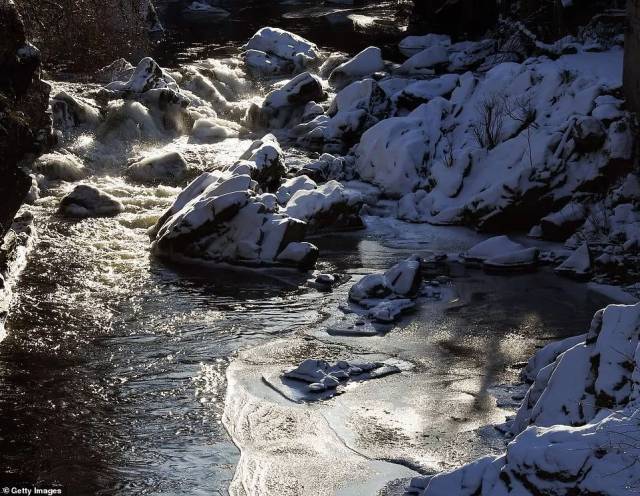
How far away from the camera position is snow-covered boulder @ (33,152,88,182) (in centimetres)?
1872

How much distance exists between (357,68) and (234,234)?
46.5ft

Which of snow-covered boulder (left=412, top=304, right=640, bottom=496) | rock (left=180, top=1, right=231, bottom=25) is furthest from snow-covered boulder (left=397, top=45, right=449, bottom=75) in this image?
snow-covered boulder (left=412, top=304, right=640, bottom=496)

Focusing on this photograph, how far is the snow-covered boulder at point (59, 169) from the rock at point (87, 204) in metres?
2.09

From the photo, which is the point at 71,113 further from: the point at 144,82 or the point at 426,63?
the point at 426,63

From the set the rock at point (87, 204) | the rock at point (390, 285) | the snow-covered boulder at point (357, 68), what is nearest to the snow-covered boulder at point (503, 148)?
the rock at point (390, 285)

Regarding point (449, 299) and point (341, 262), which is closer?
point (449, 299)

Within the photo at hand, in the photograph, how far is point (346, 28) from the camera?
38719mm

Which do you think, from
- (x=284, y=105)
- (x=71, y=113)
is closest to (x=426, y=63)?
(x=284, y=105)

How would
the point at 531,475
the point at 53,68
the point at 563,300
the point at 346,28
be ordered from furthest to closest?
the point at 346,28
the point at 53,68
the point at 563,300
the point at 531,475

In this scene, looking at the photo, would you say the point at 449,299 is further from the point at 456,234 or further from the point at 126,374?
the point at 126,374

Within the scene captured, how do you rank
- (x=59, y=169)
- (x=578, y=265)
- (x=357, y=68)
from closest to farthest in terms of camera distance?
(x=578, y=265) → (x=59, y=169) → (x=357, y=68)

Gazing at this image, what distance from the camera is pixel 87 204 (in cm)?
1667

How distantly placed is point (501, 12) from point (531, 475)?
84.1 ft

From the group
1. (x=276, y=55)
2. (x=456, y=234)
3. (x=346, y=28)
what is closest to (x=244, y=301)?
(x=456, y=234)
